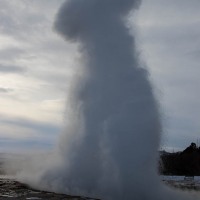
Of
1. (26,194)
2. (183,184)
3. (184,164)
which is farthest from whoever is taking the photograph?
(184,164)

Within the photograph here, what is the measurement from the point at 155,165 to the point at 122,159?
1815 millimetres

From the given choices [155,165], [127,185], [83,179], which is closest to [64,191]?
[83,179]

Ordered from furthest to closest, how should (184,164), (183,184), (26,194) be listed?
1. (184,164)
2. (183,184)
3. (26,194)

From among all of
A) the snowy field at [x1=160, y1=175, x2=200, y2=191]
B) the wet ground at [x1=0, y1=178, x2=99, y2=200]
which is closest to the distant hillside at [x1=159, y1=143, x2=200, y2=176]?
the snowy field at [x1=160, y1=175, x2=200, y2=191]

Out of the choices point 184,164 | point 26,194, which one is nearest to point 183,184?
point 26,194

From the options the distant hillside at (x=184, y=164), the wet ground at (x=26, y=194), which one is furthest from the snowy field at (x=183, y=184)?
the distant hillside at (x=184, y=164)

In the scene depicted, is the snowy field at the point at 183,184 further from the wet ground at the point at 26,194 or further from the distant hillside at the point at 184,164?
the distant hillside at the point at 184,164

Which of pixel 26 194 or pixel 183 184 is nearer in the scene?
pixel 26 194

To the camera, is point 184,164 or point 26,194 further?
point 184,164

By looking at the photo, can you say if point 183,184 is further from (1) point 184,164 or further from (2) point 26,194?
(1) point 184,164

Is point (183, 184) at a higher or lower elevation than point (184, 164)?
lower

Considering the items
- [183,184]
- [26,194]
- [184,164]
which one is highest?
[184,164]

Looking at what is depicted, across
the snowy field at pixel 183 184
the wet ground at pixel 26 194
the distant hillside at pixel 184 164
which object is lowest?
the wet ground at pixel 26 194

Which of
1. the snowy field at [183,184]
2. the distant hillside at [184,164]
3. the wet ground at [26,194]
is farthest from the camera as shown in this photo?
the distant hillside at [184,164]
